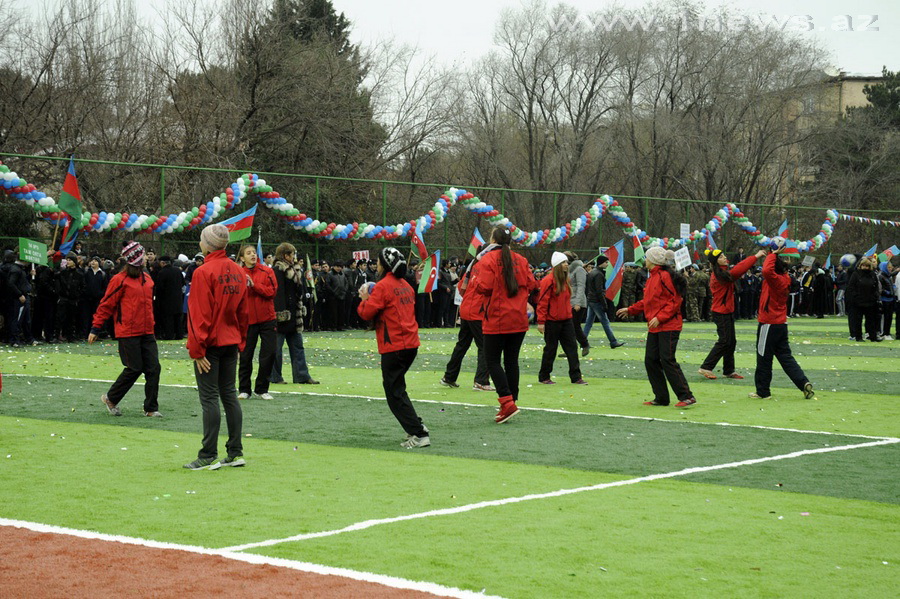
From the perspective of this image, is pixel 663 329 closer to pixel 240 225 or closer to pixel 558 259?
pixel 558 259

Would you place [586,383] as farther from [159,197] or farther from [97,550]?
[159,197]

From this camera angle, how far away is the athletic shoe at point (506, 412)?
39.2 ft

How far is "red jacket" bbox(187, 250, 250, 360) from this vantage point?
9258 mm

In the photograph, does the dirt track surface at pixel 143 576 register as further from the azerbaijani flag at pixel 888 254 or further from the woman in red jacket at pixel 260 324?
the azerbaijani flag at pixel 888 254

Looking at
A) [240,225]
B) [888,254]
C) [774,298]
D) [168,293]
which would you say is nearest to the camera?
[774,298]

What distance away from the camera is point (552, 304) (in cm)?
1595

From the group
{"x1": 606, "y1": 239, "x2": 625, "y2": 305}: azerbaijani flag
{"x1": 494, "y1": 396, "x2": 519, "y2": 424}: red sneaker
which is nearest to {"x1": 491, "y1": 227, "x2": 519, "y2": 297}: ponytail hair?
{"x1": 494, "y1": 396, "x2": 519, "y2": 424}: red sneaker

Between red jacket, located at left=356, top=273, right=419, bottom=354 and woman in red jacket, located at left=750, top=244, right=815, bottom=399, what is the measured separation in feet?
18.2

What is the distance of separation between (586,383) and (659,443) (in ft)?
18.2

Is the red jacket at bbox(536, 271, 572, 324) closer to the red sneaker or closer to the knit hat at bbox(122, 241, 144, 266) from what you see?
the red sneaker

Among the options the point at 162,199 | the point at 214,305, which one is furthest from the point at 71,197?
the point at 214,305

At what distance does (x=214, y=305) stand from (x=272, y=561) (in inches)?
134

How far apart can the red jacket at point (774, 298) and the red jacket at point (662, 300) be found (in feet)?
3.73

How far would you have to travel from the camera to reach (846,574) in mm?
6195
